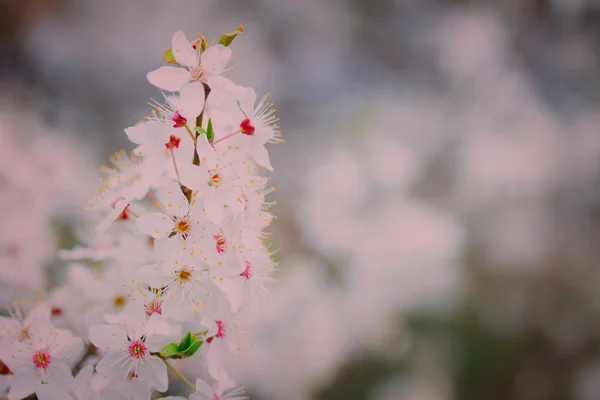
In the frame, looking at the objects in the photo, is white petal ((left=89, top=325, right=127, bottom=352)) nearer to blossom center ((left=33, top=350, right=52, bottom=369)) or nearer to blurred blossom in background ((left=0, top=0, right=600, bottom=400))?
blossom center ((left=33, top=350, right=52, bottom=369))

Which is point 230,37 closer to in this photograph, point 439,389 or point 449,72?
point 439,389

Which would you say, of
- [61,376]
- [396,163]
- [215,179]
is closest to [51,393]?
[61,376]

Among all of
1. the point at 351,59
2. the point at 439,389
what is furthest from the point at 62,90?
the point at 439,389

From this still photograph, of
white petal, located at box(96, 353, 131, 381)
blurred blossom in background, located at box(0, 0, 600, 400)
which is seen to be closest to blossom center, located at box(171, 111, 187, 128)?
white petal, located at box(96, 353, 131, 381)

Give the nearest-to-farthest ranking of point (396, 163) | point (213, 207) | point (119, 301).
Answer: point (213, 207) < point (119, 301) < point (396, 163)

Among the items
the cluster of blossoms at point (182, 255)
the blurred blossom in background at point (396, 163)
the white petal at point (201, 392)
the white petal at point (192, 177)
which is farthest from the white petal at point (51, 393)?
the blurred blossom in background at point (396, 163)

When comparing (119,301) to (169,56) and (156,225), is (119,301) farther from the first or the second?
(169,56)
